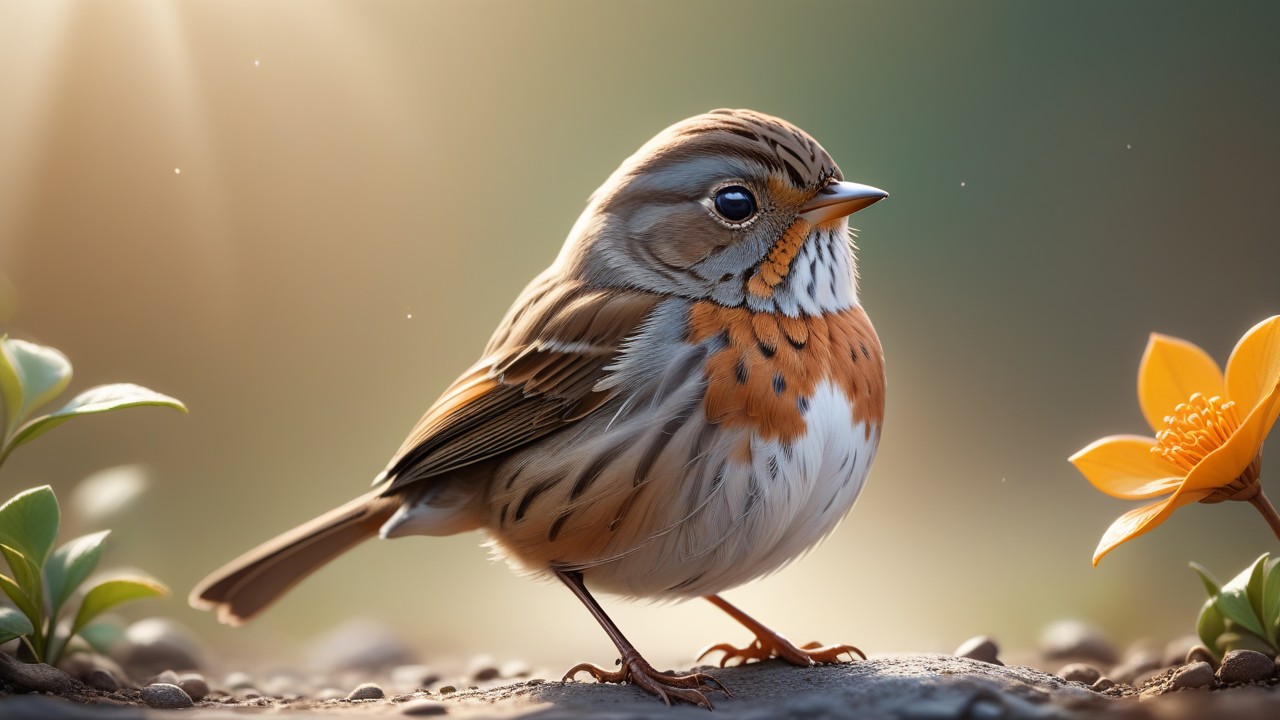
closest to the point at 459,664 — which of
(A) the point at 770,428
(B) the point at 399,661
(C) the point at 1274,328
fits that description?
(B) the point at 399,661

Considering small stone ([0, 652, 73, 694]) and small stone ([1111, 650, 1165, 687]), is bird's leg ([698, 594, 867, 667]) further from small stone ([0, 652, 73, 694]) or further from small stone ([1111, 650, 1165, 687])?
small stone ([0, 652, 73, 694])

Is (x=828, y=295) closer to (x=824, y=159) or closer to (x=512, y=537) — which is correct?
(x=824, y=159)

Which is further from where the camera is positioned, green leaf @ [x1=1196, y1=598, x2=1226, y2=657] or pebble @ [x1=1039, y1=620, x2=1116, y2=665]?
pebble @ [x1=1039, y1=620, x2=1116, y2=665]

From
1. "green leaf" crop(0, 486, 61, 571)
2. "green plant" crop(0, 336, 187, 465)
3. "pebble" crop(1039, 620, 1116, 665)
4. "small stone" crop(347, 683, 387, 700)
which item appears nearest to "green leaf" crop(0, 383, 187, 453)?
"green plant" crop(0, 336, 187, 465)

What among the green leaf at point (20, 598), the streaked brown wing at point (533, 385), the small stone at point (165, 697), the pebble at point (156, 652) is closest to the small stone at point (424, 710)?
the streaked brown wing at point (533, 385)

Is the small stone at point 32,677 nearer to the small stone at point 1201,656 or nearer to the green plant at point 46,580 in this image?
the green plant at point 46,580

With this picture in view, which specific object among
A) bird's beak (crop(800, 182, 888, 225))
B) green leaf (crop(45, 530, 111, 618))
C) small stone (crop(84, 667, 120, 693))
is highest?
bird's beak (crop(800, 182, 888, 225))
